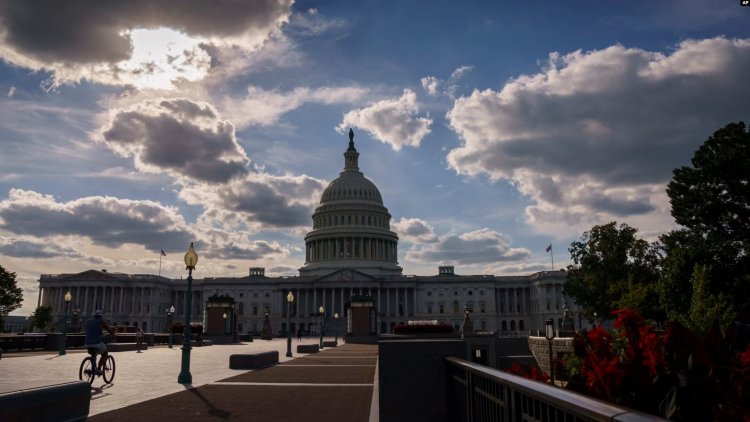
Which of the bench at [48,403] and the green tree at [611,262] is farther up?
the green tree at [611,262]

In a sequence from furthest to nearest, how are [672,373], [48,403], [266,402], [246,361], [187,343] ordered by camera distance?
[246,361] < [187,343] < [266,402] < [48,403] < [672,373]

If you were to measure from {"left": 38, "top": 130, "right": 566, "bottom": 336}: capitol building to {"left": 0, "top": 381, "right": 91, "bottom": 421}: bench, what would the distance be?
135651 mm

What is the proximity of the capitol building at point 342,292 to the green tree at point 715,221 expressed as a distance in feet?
327

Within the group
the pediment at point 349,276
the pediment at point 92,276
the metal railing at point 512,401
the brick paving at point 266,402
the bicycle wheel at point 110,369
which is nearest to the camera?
the metal railing at point 512,401

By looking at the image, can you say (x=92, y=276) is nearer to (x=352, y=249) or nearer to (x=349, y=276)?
(x=349, y=276)

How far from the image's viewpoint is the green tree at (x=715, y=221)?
47.3 meters

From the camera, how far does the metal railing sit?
342 centimetres

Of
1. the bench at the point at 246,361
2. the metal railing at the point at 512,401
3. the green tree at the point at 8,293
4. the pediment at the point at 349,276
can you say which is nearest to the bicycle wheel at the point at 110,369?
the bench at the point at 246,361

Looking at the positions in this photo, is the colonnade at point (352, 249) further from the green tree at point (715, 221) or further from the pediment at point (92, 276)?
→ the green tree at point (715, 221)

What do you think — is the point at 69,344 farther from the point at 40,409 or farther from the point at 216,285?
the point at 216,285

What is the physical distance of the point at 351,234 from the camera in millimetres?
164625

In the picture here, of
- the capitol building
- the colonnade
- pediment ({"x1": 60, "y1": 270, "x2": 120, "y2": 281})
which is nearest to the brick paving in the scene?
the capitol building

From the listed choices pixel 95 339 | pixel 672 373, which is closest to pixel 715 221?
pixel 95 339

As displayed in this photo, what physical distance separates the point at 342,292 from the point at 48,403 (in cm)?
14427
